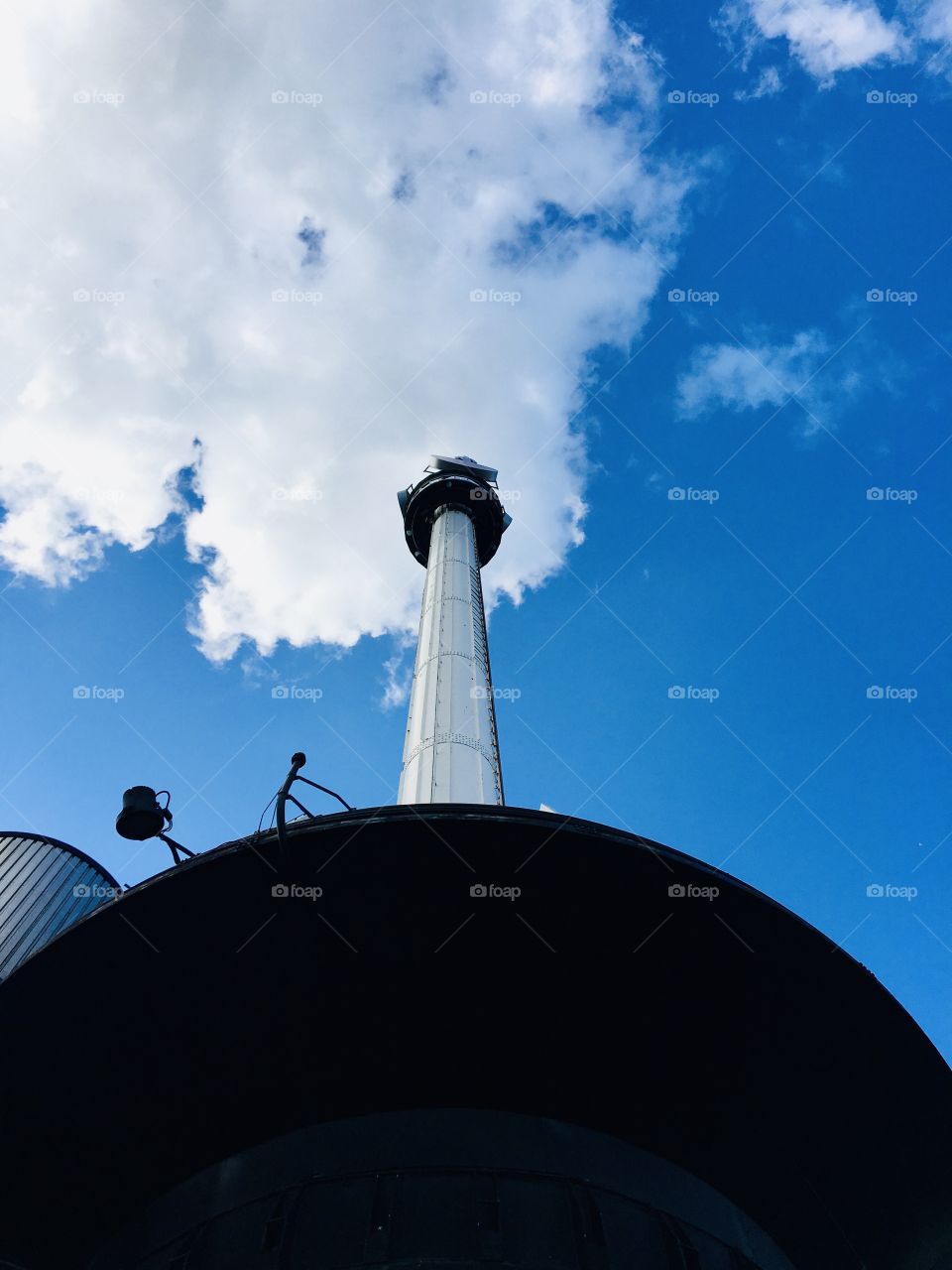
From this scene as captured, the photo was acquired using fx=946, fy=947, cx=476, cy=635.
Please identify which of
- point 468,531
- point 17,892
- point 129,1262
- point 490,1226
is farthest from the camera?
point 468,531

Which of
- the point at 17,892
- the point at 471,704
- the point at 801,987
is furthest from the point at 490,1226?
the point at 17,892

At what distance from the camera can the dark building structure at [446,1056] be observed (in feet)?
31.7

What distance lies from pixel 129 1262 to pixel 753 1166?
7082 mm

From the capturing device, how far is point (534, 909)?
10.2 m

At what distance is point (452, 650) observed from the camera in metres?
24.2

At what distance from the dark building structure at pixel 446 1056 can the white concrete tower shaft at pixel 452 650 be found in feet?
25.4

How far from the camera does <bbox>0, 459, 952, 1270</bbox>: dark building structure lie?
9.66m

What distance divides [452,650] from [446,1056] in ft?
47.3

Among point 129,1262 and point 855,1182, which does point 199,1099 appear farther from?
point 855,1182
